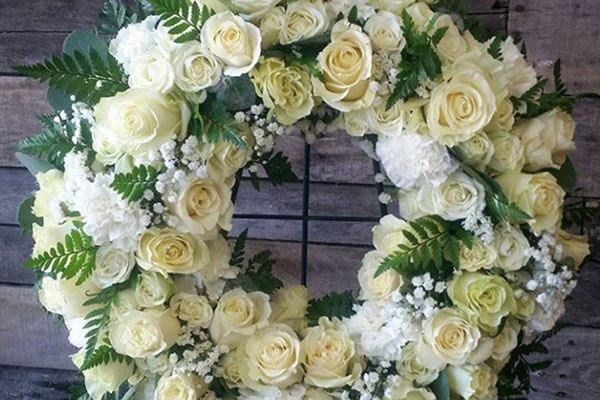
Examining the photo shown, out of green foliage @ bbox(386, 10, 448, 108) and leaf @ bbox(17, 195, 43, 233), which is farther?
leaf @ bbox(17, 195, 43, 233)

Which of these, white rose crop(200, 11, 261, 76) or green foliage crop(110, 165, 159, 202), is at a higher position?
white rose crop(200, 11, 261, 76)

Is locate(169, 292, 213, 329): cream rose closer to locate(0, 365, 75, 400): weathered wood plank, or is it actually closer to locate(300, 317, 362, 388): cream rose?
locate(300, 317, 362, 388): cream rose

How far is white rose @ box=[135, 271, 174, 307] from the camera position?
36.9 inches

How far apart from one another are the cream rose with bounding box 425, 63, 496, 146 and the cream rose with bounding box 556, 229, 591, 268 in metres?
0.19

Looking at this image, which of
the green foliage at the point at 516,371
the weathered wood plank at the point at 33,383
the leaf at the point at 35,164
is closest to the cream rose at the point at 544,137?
the green foliage at the point at 516,371

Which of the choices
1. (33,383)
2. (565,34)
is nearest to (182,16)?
(565,34)

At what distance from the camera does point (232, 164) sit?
3.04ft

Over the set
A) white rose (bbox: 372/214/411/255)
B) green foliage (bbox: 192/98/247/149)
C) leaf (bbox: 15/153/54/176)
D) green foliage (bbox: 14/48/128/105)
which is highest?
green foliage (bbox: 14/48/128/105)

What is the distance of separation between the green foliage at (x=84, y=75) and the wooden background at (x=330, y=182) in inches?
17.4

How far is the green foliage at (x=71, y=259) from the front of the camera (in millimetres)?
Answer: 879

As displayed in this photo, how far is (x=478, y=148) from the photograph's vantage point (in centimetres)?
90

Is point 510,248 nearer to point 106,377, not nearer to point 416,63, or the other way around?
point 416,63

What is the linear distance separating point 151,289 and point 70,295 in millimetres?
94

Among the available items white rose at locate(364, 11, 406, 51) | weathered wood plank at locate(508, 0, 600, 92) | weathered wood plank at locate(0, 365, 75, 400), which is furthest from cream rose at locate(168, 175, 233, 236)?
weathered wood plank at locate(0, 365, 75, 400)
